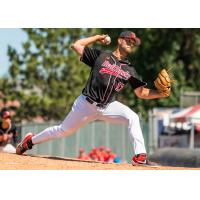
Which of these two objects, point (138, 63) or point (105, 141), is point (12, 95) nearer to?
point (105, 141)

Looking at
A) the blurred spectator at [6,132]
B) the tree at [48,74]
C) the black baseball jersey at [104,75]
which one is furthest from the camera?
the tree at [48,74]

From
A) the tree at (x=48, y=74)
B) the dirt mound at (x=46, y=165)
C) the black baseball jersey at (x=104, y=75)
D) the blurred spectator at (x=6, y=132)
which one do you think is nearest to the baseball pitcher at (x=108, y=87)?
the black baseball jersey at (x=104, y=75)

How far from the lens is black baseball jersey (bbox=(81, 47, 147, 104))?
10.7m

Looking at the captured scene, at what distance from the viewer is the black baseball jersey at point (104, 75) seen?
10.7 m

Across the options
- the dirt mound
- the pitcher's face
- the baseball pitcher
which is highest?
the pitcher's face

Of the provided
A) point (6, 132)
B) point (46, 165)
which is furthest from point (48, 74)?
point (46, 165)

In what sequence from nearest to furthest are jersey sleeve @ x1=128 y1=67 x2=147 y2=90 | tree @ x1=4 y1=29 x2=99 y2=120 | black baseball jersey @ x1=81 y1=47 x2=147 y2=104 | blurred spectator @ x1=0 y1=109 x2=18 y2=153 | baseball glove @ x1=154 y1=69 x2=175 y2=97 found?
black baseball jersey @ x1=81 y1=47 x2=147 y2=104 < jersey sleeve @ x1=128 y1=67 x2=147 y2=90 < baseball glove @ x1=154 y1=69 x2=175 y2=97 < blurred spectator @ x1=0 y1=109 x2=18 y2=153 < tree @ x1=4 y1=29 x2=99 y2=120

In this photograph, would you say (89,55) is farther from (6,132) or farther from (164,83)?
(6,132)

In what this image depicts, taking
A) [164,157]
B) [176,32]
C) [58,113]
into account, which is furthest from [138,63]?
[164,157]

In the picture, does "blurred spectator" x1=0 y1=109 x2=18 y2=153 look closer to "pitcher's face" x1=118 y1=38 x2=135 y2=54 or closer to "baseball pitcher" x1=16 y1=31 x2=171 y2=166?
"baseball pitcher" x1=16 y1=31 x2=171 y2=166

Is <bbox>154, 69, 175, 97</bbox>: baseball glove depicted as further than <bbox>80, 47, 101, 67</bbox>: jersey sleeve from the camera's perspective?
Yes

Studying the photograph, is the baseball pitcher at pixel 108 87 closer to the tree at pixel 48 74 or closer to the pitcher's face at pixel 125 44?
the pitcher's face at pixel 125 44

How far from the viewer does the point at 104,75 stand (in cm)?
1063

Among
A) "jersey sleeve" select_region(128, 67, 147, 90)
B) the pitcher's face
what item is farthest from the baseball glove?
the pitcher's face
